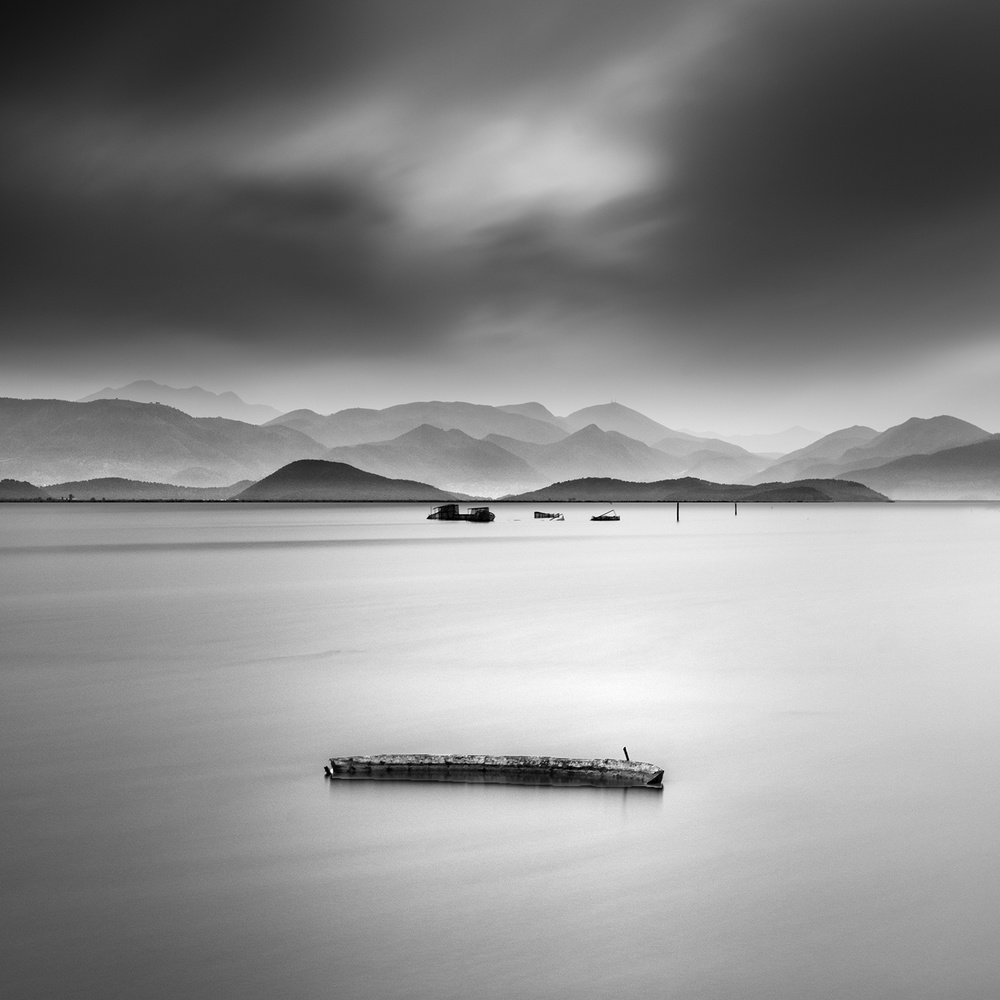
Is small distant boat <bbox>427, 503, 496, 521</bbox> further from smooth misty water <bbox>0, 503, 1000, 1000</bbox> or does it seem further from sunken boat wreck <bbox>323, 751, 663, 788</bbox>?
sunken boat wreck <bbox>323, 751, 663, 788</bbox>

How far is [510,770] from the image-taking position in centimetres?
1052

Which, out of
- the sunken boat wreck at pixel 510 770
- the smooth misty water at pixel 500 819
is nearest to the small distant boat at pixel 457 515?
the smooth misty water at pixel 500 819

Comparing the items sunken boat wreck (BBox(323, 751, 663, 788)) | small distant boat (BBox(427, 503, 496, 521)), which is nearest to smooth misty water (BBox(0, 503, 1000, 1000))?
sunken boat wreck (BBox(323, 751, 663, 788))

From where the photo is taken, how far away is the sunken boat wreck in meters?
10.5

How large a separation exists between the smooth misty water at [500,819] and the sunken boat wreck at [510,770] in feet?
0.59

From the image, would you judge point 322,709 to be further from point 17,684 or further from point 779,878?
point 779,878

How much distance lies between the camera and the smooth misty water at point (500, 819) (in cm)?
659

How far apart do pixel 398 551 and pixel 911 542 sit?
4660cm

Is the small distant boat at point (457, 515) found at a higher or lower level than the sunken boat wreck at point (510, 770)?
higher

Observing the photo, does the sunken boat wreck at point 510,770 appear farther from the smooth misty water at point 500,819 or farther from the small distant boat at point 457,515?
the small distant boat at point 457,515

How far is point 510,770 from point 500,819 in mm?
1166

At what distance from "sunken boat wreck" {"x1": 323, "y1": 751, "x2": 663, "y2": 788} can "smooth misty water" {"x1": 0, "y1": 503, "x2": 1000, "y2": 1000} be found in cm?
18

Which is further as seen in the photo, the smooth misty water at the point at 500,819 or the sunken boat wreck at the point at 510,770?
the sunken boat wreck at the point at 510,770

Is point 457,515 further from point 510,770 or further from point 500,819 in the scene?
point 500,819
